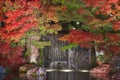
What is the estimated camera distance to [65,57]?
97.2 feet

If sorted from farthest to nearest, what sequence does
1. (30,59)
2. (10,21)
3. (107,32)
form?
(30,59) < (107,32) < (10,21)

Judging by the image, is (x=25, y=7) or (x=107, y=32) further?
(x=107, y=32)

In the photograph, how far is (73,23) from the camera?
97.6 feet

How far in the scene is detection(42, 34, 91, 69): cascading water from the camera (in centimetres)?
2927

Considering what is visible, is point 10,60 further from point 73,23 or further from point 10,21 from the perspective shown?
point 73,23

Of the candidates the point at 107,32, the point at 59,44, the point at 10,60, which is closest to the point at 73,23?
the point at 59,44

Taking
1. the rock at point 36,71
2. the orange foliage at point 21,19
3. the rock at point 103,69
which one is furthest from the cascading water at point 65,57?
the orange foliage at point 21,19

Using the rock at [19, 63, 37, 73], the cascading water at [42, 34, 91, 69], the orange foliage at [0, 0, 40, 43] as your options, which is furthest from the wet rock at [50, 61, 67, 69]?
the orange foliage at [0, 0, 40, 43]

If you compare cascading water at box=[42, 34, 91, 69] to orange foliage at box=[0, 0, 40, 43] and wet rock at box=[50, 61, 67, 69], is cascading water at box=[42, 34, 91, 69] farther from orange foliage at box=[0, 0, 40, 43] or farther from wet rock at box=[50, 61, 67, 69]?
orange foliage at box=[0, 0, 40, 43]

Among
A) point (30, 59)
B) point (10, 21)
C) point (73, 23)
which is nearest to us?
point (10, 21)

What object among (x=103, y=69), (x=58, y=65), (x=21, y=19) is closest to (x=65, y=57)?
(x=58, y=65)

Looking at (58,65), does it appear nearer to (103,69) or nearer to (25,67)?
(25,67)

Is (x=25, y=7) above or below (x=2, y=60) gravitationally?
above

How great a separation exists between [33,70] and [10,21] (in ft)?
12.3
